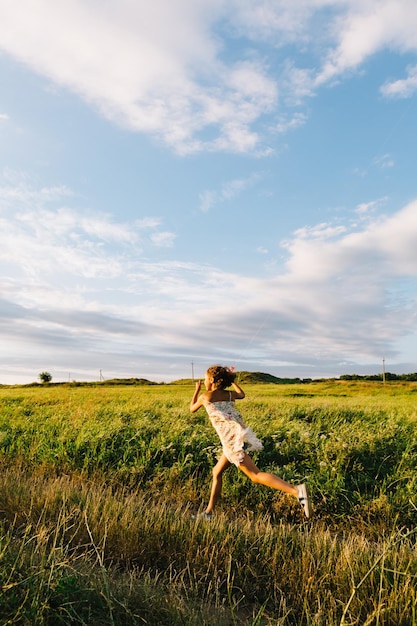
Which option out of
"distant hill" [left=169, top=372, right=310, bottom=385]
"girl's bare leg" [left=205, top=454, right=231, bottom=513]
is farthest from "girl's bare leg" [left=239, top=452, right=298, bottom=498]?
"distant hill" [left=169, top=372, right=310, bottom=385]

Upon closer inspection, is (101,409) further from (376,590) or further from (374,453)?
(376,590)

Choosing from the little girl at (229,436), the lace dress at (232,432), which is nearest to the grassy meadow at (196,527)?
the little girl at (229,436)

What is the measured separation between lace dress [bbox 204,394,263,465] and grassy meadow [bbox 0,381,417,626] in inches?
31.2

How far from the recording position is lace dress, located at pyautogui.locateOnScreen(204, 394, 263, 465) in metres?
6.28

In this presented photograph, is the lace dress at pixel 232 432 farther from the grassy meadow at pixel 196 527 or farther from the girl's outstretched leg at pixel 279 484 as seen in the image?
the grassy meadow at pixel 196 527

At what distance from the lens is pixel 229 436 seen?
6.40 meters

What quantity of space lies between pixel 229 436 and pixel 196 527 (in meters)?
1.46

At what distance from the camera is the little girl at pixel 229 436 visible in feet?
20.0

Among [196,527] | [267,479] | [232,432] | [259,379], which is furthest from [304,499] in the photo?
[259,379]

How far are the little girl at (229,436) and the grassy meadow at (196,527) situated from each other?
0.43 metres

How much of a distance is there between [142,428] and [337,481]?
4643mm

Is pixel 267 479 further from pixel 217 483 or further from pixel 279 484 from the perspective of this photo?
pixel 217 483

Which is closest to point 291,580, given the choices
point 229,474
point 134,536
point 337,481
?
point 134,536

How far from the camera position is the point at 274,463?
834cm
